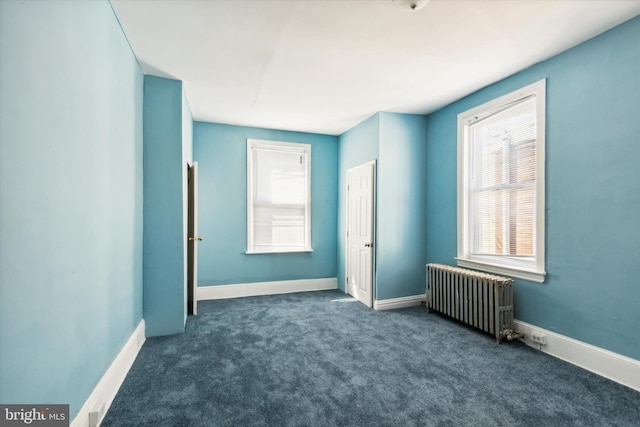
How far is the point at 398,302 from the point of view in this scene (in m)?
4.19

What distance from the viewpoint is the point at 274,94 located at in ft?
11.7

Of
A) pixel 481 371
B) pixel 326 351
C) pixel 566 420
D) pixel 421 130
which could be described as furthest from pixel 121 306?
pixel 421 130

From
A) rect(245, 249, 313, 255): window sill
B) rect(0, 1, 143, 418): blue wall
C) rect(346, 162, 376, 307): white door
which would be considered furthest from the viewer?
rect(245, 249, 313, 255): window sill

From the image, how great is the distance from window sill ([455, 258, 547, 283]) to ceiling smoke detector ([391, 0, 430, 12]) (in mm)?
2498

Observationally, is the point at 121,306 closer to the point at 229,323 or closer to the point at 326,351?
the point at 229,323

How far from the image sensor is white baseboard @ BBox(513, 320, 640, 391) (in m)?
2.20

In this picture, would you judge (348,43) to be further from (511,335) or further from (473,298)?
(511,335)

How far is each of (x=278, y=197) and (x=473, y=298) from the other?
127 inches

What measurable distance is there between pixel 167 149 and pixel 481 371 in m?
3.55

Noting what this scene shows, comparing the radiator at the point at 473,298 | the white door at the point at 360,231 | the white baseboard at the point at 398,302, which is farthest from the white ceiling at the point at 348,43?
the white baseboard at the point at 398,302

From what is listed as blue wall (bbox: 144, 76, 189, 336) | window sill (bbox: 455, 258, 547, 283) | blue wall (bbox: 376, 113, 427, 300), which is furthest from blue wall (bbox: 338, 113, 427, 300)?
blue wall (bbox: 144, 76, 189, 336)

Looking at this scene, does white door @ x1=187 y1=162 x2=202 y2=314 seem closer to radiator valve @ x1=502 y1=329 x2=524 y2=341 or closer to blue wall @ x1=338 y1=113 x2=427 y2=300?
blue wall @ x1=338 y1=113 x2=427 y2=300

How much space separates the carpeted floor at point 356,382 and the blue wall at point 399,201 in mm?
852

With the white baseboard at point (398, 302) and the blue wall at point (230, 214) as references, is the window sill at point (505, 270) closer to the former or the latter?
the white baseboard at point (398, 302)
